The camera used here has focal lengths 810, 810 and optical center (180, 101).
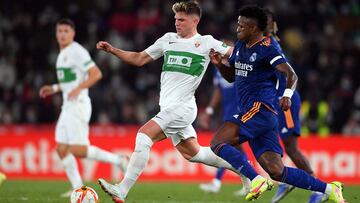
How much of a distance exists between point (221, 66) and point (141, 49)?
12.2 metres

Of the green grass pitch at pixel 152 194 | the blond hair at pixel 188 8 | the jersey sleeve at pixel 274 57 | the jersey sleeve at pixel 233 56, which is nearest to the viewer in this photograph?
the jersey sleeve at pixel 274 57

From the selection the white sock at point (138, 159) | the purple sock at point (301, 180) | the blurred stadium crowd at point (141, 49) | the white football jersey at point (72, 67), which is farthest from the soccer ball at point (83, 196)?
the blurred stadium crowd at point (141, 49)

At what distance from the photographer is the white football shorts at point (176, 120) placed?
9.21m

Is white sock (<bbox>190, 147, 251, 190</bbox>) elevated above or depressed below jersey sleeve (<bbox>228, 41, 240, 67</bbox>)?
below

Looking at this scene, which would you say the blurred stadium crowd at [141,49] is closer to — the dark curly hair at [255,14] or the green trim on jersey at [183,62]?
the green trim on jersey at [183,62]

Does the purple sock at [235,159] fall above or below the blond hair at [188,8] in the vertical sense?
below

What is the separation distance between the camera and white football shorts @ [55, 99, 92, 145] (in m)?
12.2

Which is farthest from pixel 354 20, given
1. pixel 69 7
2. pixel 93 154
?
pixel 93 154

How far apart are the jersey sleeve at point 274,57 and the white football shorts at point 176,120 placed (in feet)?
4.02

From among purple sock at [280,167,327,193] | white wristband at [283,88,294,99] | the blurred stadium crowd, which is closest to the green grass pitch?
purple sock at [280,167,327,193]

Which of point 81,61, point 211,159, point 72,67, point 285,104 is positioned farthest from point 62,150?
point 285,104

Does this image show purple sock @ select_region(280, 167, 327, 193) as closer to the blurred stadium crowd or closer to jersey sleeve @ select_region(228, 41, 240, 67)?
jersey sleeve @ select_region(228, 41, 240, 67)

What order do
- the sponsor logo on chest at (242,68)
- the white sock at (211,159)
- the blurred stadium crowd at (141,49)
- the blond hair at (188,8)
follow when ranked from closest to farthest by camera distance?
the sponsor logo on chest at (242,68) → the blond hair at (188,8) → the white sock at (211,159) → the blurred stadium crowd at (141,49)

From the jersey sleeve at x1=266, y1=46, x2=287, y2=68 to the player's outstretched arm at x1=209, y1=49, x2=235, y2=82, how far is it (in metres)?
0.54
